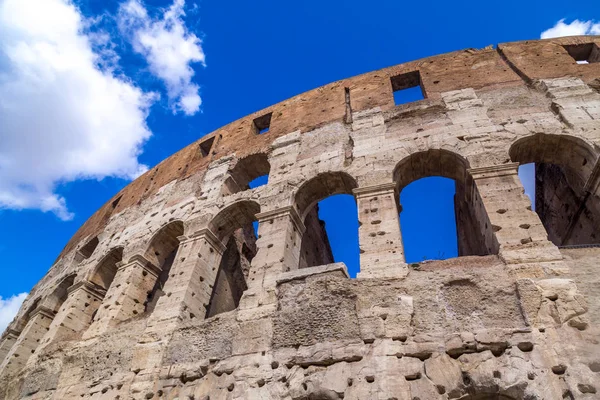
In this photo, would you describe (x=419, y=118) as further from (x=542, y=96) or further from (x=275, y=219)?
(x=275, y=219)

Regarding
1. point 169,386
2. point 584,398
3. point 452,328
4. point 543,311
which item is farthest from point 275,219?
point 584,398

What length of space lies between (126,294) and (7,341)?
568cm

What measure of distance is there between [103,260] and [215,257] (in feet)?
11.7

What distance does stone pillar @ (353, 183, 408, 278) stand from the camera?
5.04 m

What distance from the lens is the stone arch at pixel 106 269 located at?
891 centimetres

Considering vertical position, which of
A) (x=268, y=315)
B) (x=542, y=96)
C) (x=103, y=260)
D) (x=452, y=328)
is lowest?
(x=452, y=328)

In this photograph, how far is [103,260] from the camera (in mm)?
9094

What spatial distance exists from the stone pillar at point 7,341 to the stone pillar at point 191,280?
6.83 metres

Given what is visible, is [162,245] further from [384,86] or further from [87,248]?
[384,86]

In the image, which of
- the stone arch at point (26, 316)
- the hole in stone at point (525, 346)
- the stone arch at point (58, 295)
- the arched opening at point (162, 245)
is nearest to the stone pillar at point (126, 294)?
the arched opening at point (162, 245)

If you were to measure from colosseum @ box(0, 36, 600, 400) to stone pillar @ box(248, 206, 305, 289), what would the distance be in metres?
0.04

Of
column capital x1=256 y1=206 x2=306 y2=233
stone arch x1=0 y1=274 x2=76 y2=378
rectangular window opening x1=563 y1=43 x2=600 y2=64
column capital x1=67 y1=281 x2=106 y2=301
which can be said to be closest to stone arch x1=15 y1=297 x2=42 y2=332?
stone arch x1=0 y1=274 x2=76 y2=378

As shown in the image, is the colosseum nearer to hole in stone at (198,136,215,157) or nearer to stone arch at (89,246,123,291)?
stone arch at (89,246,123,291)

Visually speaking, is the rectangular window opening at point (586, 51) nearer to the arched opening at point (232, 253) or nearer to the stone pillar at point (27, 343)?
the arched opening at point (232, 253)
